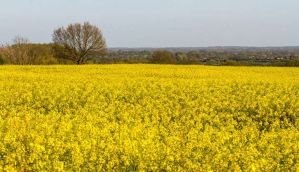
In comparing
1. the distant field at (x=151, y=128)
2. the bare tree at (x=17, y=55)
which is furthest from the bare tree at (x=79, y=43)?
the distant field at (x=151, y=128)

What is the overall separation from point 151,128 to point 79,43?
44.9m

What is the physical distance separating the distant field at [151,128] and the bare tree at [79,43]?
36697 mm

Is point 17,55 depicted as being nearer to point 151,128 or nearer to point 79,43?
point 79,43

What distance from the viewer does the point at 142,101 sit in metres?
12.8

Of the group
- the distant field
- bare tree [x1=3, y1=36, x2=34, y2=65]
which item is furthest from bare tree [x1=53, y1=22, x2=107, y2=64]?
the distant field

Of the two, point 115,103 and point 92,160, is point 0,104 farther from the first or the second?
point 92,160

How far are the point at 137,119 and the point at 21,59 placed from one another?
33521 mm

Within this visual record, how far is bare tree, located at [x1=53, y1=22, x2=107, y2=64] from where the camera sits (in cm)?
5222

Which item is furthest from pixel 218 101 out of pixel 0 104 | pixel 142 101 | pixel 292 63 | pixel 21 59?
pixel 21 59

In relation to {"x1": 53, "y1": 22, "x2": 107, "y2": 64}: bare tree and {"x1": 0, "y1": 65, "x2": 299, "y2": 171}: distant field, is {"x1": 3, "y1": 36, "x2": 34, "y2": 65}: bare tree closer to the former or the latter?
{"x1": 53, "y1": 22, "x2": 107, "y2": 64}: bare tree

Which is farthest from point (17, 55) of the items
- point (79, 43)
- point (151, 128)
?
point (151, 128)

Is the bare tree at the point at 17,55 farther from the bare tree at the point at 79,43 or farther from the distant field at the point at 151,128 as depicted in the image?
the distant field at the point at 151,128

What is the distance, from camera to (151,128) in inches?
357

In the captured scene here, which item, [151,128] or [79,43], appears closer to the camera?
[151,128]
